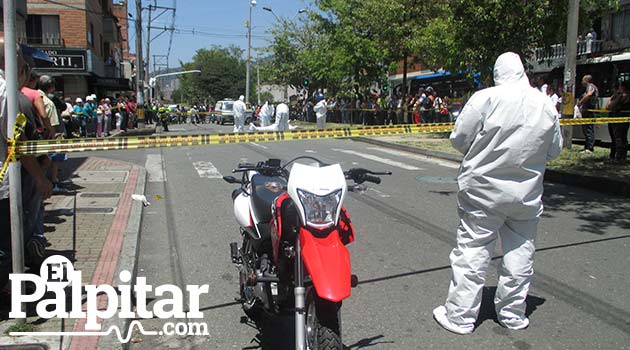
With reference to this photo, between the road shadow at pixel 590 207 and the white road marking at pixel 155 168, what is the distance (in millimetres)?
7297

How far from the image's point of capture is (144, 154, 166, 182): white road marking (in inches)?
475

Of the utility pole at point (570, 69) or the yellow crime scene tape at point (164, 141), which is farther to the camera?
the utility pole at point (570, 69)

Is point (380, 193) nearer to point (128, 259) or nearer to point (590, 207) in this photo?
point (590, 207)

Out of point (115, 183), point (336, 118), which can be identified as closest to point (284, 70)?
point (336, 118)

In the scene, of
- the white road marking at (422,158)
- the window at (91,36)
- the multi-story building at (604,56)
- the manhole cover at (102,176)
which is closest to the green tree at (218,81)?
the window at (91,36)

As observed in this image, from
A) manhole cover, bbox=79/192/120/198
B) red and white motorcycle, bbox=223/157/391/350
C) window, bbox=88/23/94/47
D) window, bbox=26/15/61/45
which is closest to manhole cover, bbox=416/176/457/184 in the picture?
manhole cover, bbox=79/192/120/198

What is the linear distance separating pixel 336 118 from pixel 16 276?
32.0 m

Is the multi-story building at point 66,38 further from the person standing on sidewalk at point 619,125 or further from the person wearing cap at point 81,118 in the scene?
the person standing on sidewalk at point 619,125

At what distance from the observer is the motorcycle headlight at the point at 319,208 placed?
3385 millimetres

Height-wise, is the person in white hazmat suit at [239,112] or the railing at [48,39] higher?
the railing at [48,39]

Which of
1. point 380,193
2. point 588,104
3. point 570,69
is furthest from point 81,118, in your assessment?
point 588,104

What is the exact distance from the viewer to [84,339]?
4.02 m

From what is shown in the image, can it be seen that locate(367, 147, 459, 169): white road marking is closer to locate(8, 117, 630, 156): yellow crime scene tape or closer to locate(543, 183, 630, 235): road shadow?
locate(543, 183, 630, 235): road shadow

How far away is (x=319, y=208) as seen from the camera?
11.2 ft
